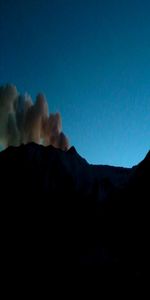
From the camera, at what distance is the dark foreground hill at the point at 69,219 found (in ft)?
68.4

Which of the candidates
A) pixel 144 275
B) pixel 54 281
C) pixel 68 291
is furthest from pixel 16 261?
pixel 144 275

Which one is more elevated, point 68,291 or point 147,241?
point 147,241


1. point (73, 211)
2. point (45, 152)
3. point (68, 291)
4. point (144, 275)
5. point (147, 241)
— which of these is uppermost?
point (45, 152)

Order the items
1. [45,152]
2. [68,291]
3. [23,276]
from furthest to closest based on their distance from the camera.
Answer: [45,152], [23,276], [68,291]

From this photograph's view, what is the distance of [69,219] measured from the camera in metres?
25.9

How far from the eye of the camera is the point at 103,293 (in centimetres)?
1914

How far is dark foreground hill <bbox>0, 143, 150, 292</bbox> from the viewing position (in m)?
20.8

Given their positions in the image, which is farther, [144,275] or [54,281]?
[54,281]

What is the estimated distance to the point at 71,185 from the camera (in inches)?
1109

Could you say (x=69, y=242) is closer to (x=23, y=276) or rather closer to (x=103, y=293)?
(x=23, y=276)

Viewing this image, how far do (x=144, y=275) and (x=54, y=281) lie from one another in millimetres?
6341

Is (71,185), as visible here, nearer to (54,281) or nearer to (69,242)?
(69,242)

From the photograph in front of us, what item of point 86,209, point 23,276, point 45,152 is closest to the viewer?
point 23,276

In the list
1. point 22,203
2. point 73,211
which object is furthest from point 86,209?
point 22,203
